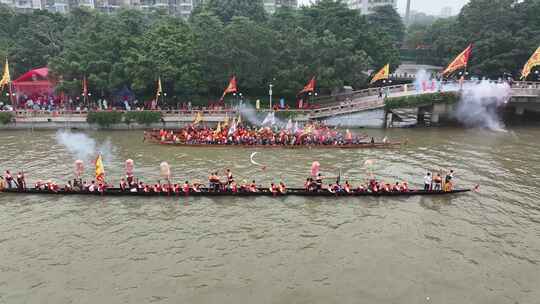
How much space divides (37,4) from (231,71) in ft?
290

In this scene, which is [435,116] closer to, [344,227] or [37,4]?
[344,227]

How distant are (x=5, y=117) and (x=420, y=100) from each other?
40.4 meters

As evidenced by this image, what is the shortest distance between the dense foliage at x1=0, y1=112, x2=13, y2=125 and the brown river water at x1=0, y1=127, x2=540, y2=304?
1729cm

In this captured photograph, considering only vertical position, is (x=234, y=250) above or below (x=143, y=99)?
below

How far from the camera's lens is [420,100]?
145ft

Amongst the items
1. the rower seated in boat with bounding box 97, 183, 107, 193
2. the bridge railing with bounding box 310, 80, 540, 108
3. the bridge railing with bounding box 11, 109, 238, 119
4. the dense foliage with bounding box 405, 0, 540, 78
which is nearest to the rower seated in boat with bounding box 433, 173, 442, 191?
the rower seated in boat with bounding box 97, 183, 107, 193

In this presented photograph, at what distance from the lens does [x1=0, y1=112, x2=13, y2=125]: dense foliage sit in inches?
1745

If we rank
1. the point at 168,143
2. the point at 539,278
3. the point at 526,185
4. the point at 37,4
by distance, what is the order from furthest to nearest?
the point at 37,4 < the point at 168,143 < the point at 526,185 < the point at 539,278

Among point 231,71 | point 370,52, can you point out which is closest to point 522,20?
point 370,52

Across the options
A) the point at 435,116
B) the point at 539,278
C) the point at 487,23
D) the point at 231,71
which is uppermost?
the point at 487,23

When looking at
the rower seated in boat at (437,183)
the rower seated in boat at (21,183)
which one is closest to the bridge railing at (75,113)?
the rower seated in boat at (21,183)

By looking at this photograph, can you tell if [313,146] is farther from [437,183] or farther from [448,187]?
[448,187]

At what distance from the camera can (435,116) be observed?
151ft

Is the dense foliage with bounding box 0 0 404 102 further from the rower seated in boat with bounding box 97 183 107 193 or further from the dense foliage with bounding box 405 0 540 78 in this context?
the rower seated in boat with bounding box 97 183 107 193
